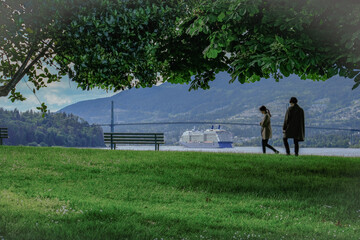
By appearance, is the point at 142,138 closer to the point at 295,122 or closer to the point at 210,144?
the point at 295,122

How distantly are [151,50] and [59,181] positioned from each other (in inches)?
212

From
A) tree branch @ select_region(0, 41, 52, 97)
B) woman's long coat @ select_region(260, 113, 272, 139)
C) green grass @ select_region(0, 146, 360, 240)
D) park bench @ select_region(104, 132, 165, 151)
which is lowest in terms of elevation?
green grass @ select_region(0, 146, 360, 240)

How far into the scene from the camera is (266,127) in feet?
55.3

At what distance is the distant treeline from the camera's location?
135 ft

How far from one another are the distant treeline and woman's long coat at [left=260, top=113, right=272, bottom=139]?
24304mm

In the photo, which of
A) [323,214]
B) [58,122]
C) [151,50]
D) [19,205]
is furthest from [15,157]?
[58,122]

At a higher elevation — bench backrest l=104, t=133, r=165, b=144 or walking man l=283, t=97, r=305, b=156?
walking man l=283, t=97, r=305, b=156

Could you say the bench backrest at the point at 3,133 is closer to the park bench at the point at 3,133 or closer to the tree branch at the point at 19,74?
the park bench at the point at 3,133

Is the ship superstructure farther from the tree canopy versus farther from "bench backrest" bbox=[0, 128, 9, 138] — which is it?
the tree canopy

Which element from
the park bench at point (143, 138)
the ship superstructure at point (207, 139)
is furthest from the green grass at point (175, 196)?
the ship superstructure at point (207, 139)

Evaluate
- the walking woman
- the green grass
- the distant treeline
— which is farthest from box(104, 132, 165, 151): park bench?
the distant treeline

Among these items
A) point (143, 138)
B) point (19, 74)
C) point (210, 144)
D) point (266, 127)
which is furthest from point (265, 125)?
point (210, 144)

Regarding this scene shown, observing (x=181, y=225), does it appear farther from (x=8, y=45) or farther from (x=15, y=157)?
(x=15, y=157)

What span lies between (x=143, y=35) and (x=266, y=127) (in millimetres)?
9122
